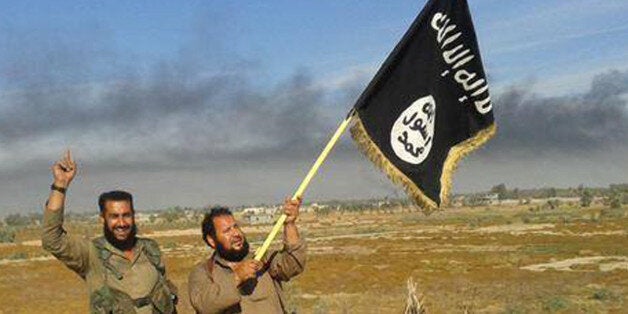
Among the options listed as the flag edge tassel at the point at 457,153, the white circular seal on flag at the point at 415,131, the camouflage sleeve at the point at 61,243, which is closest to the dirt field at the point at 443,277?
the flag edge tassel at the point at 457,153

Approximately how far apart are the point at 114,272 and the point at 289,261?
949 mm

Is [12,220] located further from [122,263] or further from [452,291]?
[122,263]

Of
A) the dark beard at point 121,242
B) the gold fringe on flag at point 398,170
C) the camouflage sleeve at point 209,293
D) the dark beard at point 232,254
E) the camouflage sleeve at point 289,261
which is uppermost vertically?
the gold fringe on flag at point 398,170

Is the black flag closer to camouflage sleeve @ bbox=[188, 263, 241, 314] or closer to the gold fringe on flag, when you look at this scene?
the gold fringe on flag

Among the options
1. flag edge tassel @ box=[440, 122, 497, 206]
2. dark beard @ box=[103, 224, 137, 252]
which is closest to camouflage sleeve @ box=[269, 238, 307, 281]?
dark beard @ box=[103, 224, 137, 252]

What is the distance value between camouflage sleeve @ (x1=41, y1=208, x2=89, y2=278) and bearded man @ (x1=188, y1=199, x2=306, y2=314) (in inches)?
23.3

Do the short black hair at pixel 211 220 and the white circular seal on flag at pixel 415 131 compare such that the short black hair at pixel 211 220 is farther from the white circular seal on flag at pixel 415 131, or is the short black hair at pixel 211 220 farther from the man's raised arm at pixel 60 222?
the white circular seal on flag at pixel 415 131

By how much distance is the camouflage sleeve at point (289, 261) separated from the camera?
420cm

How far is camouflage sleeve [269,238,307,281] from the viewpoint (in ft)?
13.8

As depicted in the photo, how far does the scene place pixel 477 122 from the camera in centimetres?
494

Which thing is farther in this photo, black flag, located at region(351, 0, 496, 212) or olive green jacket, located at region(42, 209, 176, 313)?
black flag, located at region(351, 0, 496, 212)

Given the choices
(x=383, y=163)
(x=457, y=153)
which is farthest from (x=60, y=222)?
(x=457, y=153)

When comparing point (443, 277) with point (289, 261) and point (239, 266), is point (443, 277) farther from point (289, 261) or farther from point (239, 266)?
point (239, 266)

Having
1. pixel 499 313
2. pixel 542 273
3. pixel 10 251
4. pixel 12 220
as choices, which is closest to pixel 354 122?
pixel 499 313
